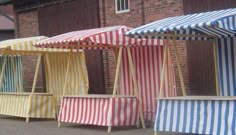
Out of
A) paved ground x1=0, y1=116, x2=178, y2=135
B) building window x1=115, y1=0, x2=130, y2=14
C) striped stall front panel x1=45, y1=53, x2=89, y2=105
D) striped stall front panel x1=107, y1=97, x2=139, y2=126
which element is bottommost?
paved ground x1=0, y1=116, x2=178, y2=135

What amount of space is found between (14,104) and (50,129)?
267cm

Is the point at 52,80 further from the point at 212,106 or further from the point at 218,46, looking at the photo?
the point at 212,106

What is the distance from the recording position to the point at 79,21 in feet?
59.0

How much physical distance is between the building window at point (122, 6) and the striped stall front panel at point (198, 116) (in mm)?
5572

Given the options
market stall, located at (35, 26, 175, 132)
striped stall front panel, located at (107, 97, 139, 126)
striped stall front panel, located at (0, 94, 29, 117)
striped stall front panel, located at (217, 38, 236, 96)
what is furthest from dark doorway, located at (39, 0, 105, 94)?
striped stall front panel, located at (217, 38, 236, 96)

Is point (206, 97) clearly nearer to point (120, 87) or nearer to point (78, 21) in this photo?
point (120, 87)

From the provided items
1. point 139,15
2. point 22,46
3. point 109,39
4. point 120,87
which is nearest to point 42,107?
point 22,46

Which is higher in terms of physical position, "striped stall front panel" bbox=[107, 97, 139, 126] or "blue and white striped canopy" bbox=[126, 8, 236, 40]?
"blue and white striped canopy" bbox=[126, 8, 236, 40]

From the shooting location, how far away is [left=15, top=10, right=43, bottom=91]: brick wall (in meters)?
20.2

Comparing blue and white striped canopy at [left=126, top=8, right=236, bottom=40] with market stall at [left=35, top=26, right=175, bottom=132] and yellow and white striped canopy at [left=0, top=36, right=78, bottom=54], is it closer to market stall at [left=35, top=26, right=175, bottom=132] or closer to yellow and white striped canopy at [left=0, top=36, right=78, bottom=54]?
market stall at [left=35, top=26, right=175, bottom=132]

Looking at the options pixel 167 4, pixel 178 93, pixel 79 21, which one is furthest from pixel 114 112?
pixel 79 21

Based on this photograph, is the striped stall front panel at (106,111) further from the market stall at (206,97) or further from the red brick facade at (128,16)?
the red brick facade at (128,16)

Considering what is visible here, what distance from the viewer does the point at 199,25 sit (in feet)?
31.0

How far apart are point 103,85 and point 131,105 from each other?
13.9ft
